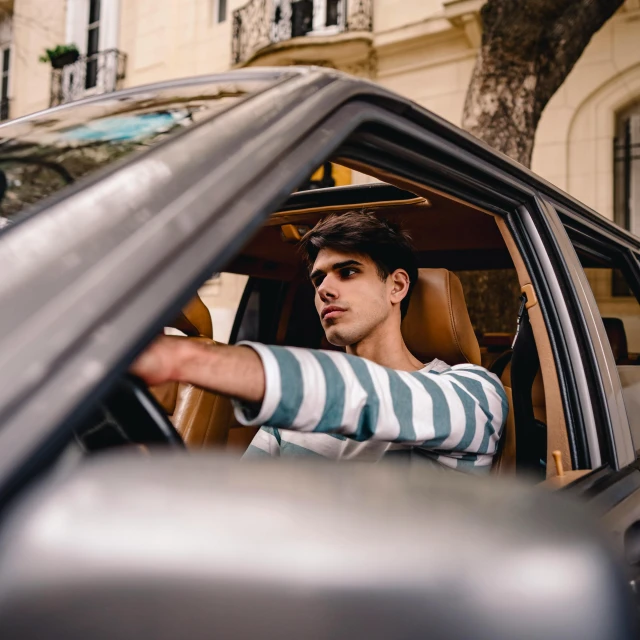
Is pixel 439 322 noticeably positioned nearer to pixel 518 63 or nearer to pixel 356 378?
pixel 356 378

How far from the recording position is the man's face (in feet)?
6.40

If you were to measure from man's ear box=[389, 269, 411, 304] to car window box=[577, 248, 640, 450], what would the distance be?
1.68 feet

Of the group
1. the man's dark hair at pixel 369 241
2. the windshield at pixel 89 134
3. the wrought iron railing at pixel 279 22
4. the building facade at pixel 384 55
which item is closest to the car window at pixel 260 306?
the man's dark hair at pixel 369 241

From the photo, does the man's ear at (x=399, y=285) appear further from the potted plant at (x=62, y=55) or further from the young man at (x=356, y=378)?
the potted plant at (x=62, y=55)

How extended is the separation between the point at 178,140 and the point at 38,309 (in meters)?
0.30

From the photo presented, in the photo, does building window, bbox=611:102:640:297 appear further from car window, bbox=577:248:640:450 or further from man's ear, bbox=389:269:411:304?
man's ear, bbox=389:269:411:304

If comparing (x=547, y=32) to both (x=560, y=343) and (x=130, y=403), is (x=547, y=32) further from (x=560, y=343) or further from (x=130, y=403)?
(x=130, y=403)

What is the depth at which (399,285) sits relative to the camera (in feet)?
6.88

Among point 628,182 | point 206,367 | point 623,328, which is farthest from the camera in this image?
point 628,182

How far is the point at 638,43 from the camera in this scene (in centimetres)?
979

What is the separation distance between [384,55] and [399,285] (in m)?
10.7

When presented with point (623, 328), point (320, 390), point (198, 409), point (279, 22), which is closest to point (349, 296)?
point (198, 409)

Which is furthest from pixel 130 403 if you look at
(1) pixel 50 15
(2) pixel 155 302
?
(1) pixel 50 15

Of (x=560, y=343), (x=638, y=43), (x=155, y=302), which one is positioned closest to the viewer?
(x=155, y=302)
